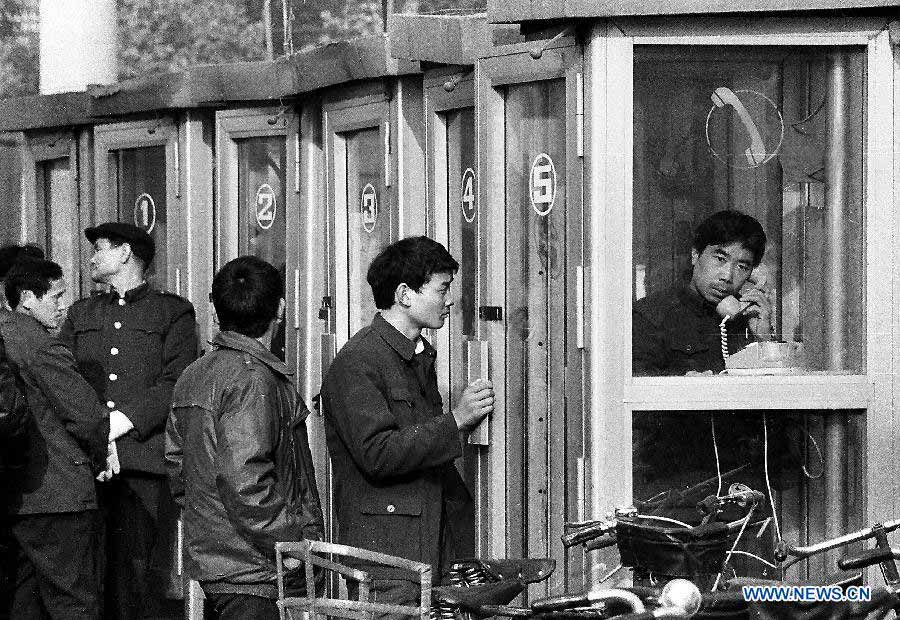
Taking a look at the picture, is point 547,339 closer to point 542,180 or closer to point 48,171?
point 542,180

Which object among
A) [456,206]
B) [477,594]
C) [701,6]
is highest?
[701,6]

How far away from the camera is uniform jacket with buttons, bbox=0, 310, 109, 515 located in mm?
7086

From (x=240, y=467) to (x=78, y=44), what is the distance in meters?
5.99

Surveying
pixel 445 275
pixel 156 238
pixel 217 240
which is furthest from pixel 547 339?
pixel 156 238

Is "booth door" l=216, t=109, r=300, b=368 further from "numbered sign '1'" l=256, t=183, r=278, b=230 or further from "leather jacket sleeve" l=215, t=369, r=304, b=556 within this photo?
"leather jacket sleeve" l=215, t=369, r=304, b=556

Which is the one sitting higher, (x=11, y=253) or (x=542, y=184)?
(x=542, y=184)

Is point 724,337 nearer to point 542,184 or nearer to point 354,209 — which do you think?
point 542,184

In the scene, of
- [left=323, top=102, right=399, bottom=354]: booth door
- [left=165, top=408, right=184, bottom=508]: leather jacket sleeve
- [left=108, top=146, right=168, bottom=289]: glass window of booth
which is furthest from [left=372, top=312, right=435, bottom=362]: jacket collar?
[left=108, top=146, right=168, bottom=289]: glass window of booth

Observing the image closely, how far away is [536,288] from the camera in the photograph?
5.89 m

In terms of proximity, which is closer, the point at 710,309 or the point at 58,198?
the point at 710,309

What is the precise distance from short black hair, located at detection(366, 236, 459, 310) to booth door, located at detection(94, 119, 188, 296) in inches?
129

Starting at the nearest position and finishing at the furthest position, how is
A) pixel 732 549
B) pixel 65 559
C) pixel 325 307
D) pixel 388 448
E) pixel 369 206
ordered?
pixel 732 549 → pixel 388 448 → pixel 65 559 → pixel 369 206 → pixel 325 307

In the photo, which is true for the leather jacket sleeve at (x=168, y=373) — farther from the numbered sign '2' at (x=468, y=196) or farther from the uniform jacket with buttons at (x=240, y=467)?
the uniform jacket with buttons at (x=240, y=467)

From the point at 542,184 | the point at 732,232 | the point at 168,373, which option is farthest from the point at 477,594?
the point at 168,373
